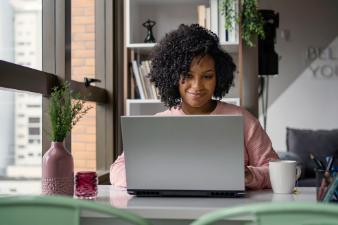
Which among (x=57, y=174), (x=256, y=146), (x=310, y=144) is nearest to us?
(x=57, y=174)

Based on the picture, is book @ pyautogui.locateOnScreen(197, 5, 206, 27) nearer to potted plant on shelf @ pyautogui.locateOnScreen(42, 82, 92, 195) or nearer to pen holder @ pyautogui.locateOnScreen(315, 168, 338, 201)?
potted plant on shelf @ pyautogui.locateOnScreen(42, 82, 92, 195)

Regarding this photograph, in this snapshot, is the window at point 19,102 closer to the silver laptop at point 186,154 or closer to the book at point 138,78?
the silver laptop at point 186,154

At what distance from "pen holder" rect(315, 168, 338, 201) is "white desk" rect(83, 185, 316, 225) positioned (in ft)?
0.20

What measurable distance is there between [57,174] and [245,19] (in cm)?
207

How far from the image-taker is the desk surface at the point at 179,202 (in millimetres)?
1213

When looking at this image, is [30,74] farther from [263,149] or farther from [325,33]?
[325,33]

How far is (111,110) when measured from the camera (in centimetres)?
315

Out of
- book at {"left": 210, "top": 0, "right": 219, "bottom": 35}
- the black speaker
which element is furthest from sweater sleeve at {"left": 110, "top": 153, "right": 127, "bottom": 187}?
the black speaker

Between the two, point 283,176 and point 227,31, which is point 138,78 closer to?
point 227,31

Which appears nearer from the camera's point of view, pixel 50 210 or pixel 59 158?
pixel 50 210

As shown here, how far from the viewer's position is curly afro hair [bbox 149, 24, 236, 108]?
192cm

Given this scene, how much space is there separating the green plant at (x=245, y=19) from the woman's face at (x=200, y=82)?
126 centimetres

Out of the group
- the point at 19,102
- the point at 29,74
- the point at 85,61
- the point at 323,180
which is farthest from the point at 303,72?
the point at 323,180

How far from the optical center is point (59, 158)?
1.42 meters
